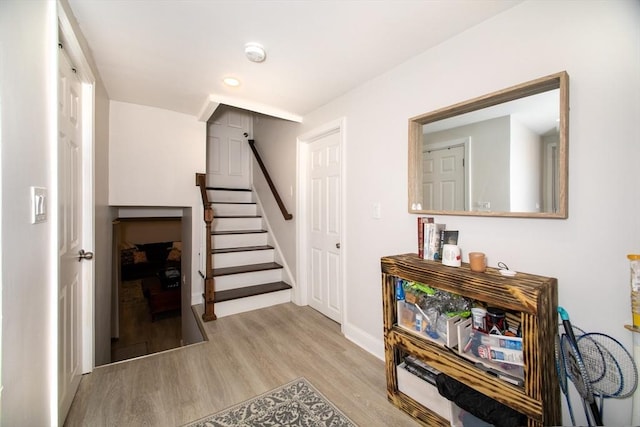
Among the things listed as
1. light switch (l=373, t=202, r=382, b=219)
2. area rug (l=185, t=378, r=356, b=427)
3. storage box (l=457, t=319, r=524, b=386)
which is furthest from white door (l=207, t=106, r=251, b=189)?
storage box (l=457, t=319, r=524, b=386)

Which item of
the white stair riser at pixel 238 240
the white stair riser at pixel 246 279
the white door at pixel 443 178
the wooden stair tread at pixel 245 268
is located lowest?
the white stair riser at pixel 246 279

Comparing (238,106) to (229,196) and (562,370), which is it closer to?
(229,196)

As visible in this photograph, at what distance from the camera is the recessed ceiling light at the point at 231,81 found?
2.15m

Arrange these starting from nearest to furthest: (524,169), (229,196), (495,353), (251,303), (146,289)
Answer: (495,353) < (524,169) < (251,303) < (229,196) < (146,289)

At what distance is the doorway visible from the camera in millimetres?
2621

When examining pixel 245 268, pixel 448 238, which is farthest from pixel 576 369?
pixel 245 268

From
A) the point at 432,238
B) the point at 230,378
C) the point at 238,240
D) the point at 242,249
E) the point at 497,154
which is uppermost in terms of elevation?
the point at 497,154

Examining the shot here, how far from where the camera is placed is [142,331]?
3.92 m

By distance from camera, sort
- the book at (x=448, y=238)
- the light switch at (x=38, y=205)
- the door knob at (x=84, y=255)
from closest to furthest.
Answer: the light switch at (x=38, y=205) < the book at (x=448, y=238) < the door knob at (x=84, y=255)

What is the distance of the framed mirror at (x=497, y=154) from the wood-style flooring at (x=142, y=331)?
3.87 meters

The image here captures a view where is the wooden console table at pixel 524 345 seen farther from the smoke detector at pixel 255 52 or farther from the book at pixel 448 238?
the smoke detector at pixel 255 52

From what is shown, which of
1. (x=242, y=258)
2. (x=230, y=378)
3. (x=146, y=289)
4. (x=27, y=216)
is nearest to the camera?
(x=27, y=216)

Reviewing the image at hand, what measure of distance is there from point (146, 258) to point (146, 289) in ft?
4.02

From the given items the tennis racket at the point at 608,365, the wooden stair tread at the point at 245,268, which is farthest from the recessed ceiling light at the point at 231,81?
the tennis racket at the point at 608,365
